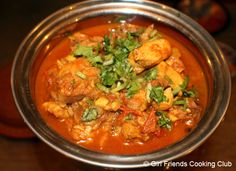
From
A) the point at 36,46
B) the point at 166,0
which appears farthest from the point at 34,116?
the point at 166,0

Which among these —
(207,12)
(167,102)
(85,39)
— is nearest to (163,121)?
(167,102)

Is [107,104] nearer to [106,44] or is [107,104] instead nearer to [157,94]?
[157,94]

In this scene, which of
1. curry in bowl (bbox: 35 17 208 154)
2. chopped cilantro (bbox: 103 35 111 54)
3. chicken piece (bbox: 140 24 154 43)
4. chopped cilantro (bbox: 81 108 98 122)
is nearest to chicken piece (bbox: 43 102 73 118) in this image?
curry in bowl (bbox: 35 17 208 154)

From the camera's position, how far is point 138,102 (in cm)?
216

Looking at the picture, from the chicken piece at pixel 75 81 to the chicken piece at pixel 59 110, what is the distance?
36mm

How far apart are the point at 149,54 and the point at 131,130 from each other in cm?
49

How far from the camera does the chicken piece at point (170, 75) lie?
2.30 meters

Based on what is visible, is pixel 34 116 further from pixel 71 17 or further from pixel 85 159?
pixel 71 17

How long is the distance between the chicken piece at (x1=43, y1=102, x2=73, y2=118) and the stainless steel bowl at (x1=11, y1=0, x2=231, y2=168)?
0.12 metres

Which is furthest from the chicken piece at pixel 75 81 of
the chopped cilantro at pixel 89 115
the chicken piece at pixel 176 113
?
the chicken piece at pixel 176 113

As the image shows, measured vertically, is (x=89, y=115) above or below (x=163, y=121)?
above

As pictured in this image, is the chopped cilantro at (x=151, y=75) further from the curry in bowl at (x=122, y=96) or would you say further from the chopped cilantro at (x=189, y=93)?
the chopped cilantro at (x=189, y=93)

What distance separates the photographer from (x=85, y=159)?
75.4 inches

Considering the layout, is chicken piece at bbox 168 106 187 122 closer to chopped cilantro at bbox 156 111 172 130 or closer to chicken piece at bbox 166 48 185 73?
chopped cilantro at bbox 156 111 172 130
